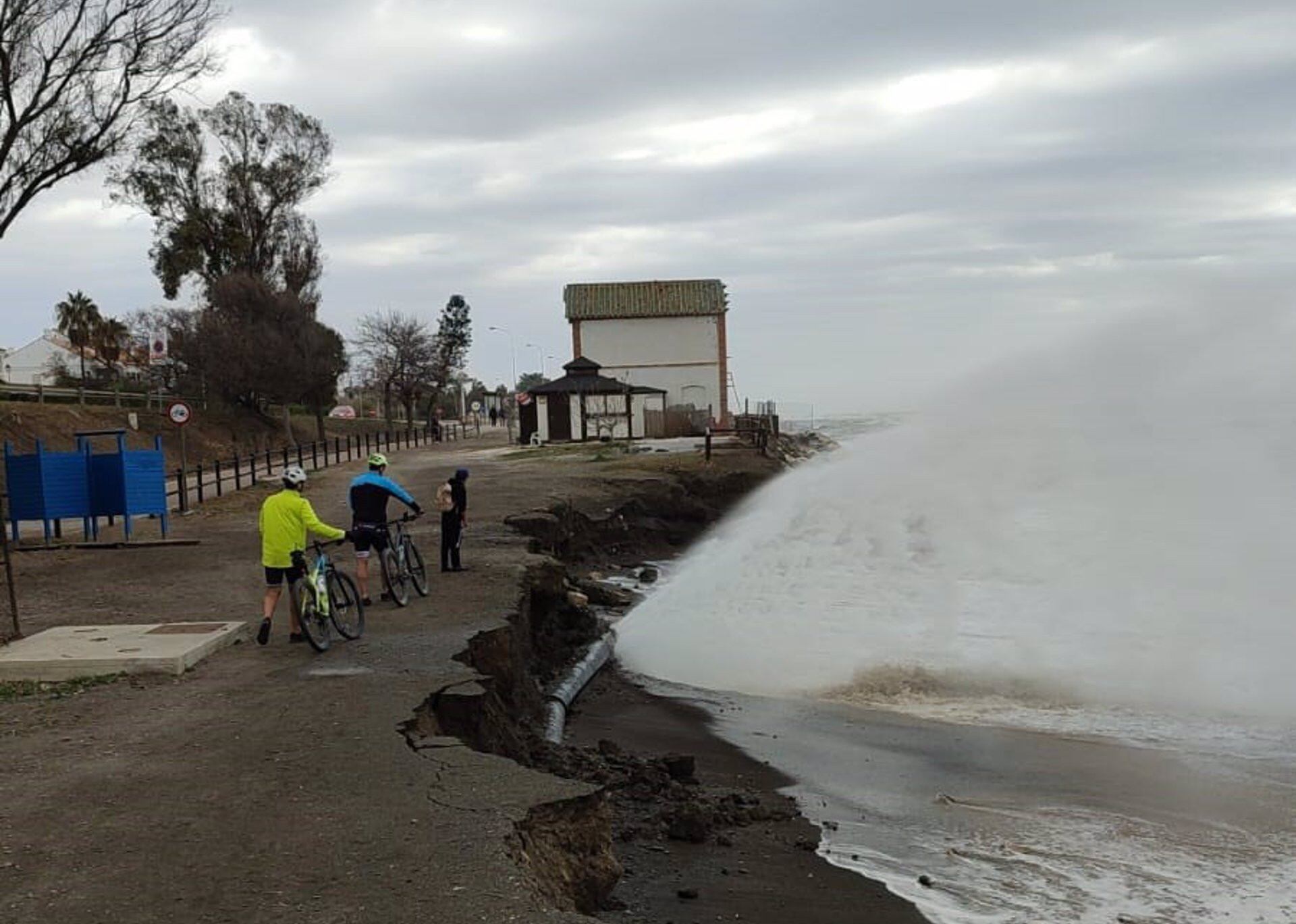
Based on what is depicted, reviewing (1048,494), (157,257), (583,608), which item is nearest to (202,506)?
(583,608)

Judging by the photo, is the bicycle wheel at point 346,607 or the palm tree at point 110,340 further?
the palm tree at point 110,340

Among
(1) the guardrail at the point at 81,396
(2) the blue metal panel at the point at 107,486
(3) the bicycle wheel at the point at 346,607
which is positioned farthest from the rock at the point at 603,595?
(1) the guardrail at the point at 81,396

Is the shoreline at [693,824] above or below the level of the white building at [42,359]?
below

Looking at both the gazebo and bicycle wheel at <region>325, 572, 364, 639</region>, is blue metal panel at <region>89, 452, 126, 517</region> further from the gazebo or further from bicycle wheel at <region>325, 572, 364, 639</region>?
the gazebo

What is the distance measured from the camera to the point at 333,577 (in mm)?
11320

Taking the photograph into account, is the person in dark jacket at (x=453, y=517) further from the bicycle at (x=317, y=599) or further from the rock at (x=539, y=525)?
the rock at (x=539, y=525)

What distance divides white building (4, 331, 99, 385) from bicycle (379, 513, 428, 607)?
68.7 meters

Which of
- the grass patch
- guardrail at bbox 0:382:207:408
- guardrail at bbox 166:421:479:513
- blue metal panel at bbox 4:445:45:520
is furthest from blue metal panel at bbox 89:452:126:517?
guardrail at bbox 0:382:207:408

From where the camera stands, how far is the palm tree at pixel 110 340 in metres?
71.3

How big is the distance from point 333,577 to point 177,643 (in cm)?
150

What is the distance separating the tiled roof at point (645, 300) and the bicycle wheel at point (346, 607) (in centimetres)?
6209

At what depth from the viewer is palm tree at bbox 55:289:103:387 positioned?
7225 centimetres

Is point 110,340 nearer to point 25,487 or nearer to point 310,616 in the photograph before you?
point 25,487

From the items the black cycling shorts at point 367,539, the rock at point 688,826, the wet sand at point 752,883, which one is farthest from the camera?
the black cycling shorts at point 367,539
